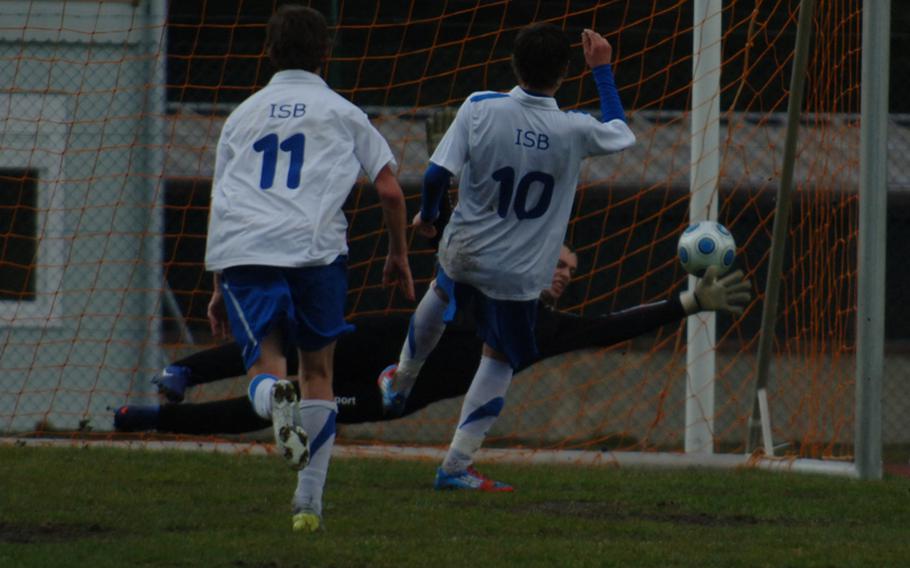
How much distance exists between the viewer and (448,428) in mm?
11016

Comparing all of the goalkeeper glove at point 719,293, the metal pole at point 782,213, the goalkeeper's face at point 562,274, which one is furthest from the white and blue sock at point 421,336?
the metal pole at point 782,213

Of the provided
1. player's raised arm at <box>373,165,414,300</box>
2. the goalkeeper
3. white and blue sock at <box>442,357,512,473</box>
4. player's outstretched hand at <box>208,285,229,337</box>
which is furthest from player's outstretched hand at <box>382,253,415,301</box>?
the goalkeeper

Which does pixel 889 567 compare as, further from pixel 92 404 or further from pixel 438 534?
pixel 92 404

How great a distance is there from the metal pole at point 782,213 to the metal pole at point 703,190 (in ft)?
0.82

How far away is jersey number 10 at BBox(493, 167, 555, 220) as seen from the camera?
20.5ft

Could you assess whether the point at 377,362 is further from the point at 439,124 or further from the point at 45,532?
the point at 45,532

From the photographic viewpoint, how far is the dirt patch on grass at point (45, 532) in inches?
207

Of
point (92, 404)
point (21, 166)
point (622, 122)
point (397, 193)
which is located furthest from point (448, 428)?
point (397, 193)

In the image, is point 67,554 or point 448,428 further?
point 448,428

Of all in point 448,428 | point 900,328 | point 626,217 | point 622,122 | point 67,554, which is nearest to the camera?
point 67,554

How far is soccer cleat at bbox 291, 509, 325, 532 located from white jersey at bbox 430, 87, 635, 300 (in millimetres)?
1371

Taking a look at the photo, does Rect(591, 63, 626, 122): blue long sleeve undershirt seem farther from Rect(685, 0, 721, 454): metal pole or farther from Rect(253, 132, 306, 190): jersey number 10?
Rect(685, 0, 721, 454): metal pole

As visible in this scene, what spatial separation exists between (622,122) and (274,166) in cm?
165

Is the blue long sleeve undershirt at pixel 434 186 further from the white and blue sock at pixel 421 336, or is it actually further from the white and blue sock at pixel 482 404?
the white and blue sock at pixel 482 404
